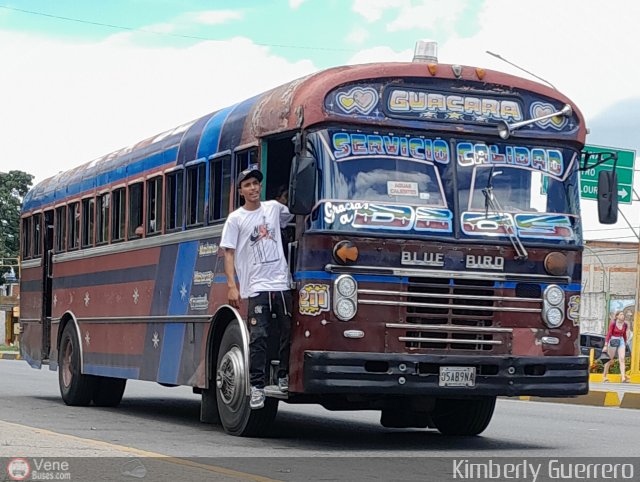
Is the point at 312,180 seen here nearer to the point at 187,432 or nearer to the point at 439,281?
the point at 439,281

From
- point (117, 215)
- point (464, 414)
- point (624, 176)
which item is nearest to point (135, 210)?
point (117, 215)

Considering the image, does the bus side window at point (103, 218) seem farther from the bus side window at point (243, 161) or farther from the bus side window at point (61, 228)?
the bus side window at point (243, 161)

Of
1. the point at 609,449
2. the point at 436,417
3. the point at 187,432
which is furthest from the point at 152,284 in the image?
the point at 609,449

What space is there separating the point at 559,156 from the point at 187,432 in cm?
418

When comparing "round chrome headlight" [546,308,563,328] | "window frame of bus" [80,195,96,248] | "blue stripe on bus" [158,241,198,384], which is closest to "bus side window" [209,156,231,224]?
"blue stripe on bus" [158,241,198,384]

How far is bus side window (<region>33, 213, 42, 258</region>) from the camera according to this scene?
66.1 feet

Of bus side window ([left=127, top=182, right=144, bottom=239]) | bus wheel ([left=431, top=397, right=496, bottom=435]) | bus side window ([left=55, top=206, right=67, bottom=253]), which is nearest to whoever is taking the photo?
bus wheel ([left=431, top=397, right=496, bottom=435])

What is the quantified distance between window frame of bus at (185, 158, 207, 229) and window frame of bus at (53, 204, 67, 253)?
524 centimetres

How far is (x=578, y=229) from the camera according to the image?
12.0 meters

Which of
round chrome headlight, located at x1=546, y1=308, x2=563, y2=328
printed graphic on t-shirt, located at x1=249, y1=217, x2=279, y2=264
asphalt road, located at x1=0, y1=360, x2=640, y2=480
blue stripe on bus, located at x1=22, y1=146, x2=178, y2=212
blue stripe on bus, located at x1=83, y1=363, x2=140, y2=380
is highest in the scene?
blue stripe on bus, located at x1=22, y1=146, x2=178, y2=212

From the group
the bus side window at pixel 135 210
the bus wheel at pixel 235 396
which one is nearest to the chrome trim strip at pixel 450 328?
the bus wheel at pixel 235 396

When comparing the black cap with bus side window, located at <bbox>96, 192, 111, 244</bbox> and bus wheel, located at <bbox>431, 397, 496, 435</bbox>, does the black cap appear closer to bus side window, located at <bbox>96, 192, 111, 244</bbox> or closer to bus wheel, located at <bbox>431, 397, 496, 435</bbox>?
bus wheel, located at <bbox>431, 397, 496, 435</bbox>

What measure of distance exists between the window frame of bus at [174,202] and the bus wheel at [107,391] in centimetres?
368

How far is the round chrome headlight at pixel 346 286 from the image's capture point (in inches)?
437
